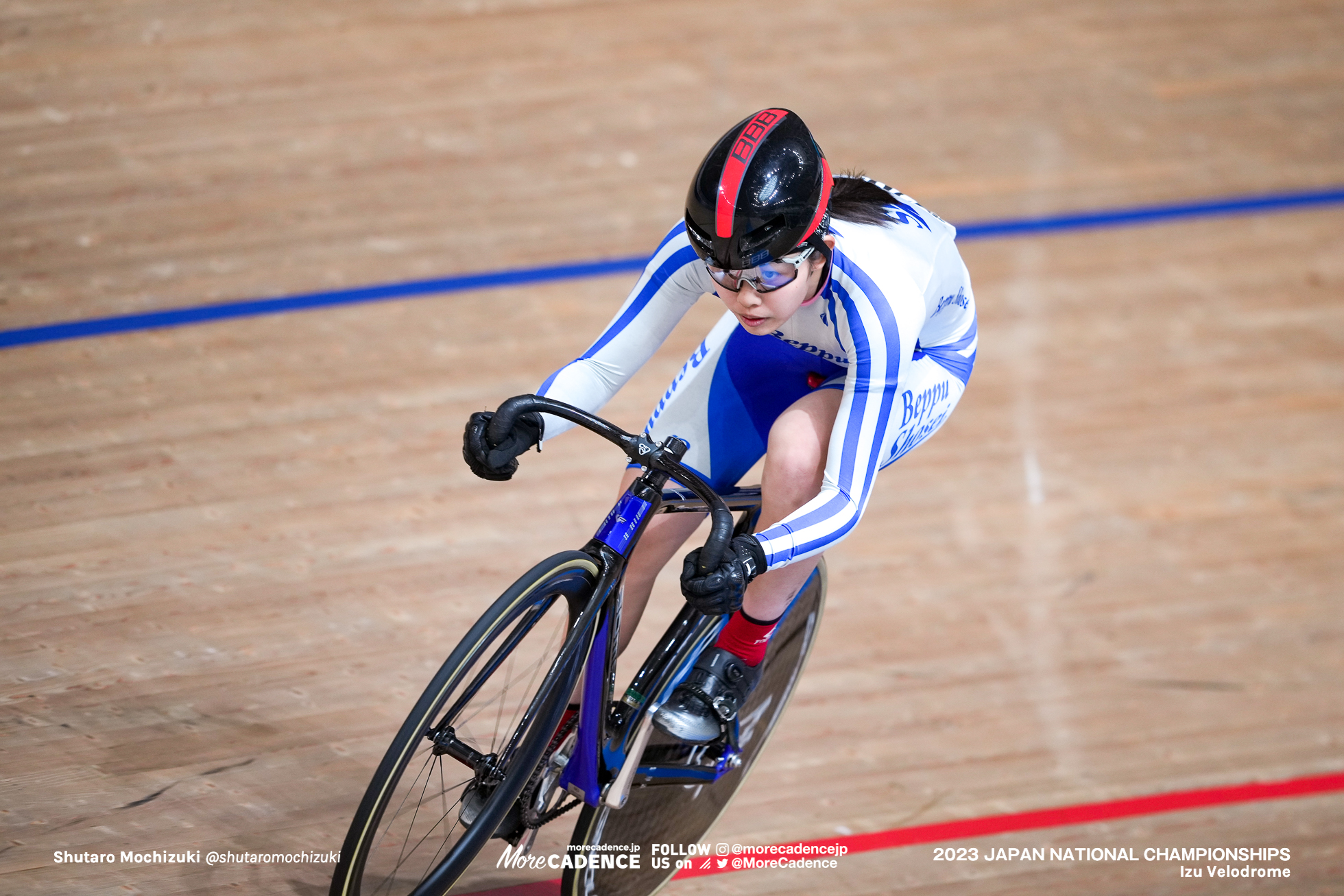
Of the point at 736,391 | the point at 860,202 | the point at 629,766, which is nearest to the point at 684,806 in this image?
the point at 629,766

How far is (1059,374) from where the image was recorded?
378 centimetres

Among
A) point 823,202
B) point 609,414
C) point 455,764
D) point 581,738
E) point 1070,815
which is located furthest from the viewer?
point 609,414

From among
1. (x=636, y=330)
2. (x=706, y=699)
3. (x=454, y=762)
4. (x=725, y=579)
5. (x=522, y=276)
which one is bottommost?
(x=454, y=762)

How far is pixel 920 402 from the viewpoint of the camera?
83.9 inches

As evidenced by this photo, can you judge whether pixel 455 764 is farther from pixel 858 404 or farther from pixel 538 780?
pixel 858 404

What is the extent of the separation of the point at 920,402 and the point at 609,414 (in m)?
1.50

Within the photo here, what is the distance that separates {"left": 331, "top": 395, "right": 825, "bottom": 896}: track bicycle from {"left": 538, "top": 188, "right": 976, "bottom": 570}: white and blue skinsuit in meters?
0.13

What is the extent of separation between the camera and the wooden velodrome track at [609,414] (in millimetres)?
2680

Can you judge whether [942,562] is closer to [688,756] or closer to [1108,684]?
[1108,684]

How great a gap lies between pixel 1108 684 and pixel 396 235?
104 inches

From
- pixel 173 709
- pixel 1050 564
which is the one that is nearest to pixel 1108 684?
pixel 1050 564

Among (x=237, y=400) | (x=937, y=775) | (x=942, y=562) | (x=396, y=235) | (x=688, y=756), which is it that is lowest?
(x=937, y=775)

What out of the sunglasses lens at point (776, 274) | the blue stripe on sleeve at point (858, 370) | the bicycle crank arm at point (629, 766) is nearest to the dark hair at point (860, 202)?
the blue stripe on sleeve at point (858, 370)

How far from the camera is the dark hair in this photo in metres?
2.05
